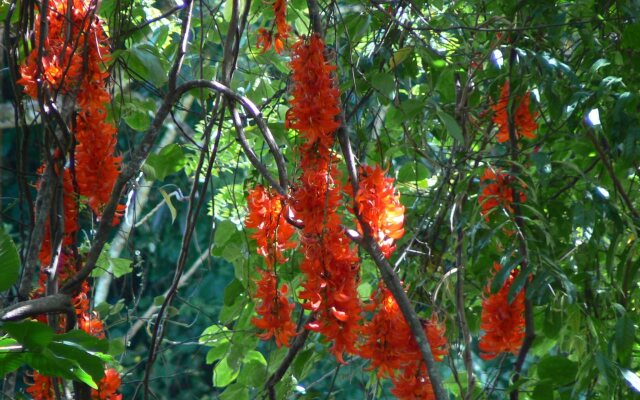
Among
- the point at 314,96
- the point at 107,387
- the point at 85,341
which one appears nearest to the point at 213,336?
the point at 107,387

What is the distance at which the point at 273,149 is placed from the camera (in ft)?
4.08

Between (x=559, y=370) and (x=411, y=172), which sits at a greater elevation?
(x=411, y=172)

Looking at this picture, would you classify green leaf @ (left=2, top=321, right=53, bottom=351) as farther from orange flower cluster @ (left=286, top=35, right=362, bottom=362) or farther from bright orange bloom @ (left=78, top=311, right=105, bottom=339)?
bright orange bloom @ (left=78, top=311, right=105, bottom=339)

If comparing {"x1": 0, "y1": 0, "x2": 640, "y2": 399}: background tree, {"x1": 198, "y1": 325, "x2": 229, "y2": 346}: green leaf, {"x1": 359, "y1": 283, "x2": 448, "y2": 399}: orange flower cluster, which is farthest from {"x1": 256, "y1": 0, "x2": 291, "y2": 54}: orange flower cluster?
{"x1": 198, "y1": 325, "x2": 229, "y2": 346}: green leaf

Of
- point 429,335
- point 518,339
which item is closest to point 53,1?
point 429,335

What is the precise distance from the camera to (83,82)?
4.22 ft

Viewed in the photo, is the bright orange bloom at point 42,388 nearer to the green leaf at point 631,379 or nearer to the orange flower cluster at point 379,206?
the orange flower cluster at point 379,206

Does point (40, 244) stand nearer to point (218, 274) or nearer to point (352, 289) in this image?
point (352, 289)

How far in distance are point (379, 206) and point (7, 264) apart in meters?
0.56

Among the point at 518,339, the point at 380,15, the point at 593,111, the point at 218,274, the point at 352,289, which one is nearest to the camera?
the point at 352,289

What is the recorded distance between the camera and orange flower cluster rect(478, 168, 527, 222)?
1.47 metres

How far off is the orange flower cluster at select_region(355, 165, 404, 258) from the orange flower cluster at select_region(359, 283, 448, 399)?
0.35ft

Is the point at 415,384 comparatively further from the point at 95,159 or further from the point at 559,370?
the point at 95,159

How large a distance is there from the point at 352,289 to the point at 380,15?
0.80 metres
